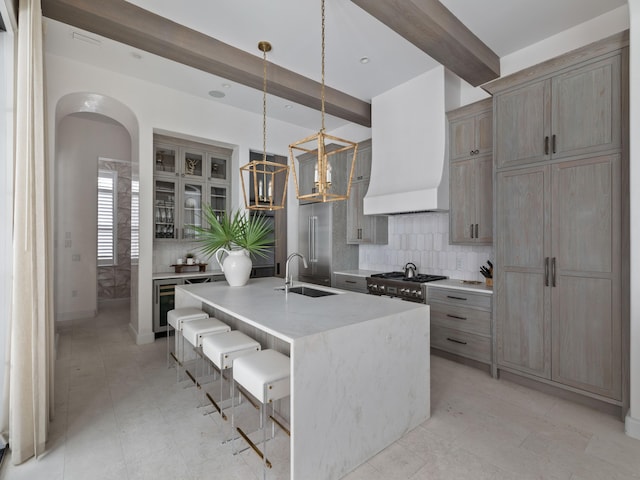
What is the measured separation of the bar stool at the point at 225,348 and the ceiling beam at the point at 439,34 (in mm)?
2570

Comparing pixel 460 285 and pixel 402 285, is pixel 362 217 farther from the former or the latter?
pixel 460 285

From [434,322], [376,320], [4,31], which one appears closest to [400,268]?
[434,322]

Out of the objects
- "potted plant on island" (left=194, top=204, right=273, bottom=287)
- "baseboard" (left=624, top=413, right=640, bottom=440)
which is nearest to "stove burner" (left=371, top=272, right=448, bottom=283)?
"potted plant on island" (left=194, top=204, right=273, bottom=287)

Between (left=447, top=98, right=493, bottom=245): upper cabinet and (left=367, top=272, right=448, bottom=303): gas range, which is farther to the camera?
(left=367, top=272, right=448, bottom=303): gas range

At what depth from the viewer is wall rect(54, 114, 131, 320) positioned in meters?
5.09

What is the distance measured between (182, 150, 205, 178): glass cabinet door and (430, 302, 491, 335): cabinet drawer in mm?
3730

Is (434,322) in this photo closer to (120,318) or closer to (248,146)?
(248,146)

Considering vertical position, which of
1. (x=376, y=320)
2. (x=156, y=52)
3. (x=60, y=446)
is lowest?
(x=60, y=446)

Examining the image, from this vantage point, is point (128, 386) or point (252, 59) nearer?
point (128, 386)

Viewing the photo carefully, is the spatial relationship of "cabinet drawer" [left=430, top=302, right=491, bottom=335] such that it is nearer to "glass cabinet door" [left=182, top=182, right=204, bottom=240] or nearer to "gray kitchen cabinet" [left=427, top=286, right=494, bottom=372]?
"gray kitchen cabinet" [left=427, top=286, right=494, bottom=372]

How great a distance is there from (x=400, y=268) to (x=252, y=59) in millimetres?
Result: 3173

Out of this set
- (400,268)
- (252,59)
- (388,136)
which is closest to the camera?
(252,59)

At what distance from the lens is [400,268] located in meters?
4.59

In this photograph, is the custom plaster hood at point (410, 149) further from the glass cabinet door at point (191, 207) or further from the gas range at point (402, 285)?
the glass cabinet door at point (191, 207)
